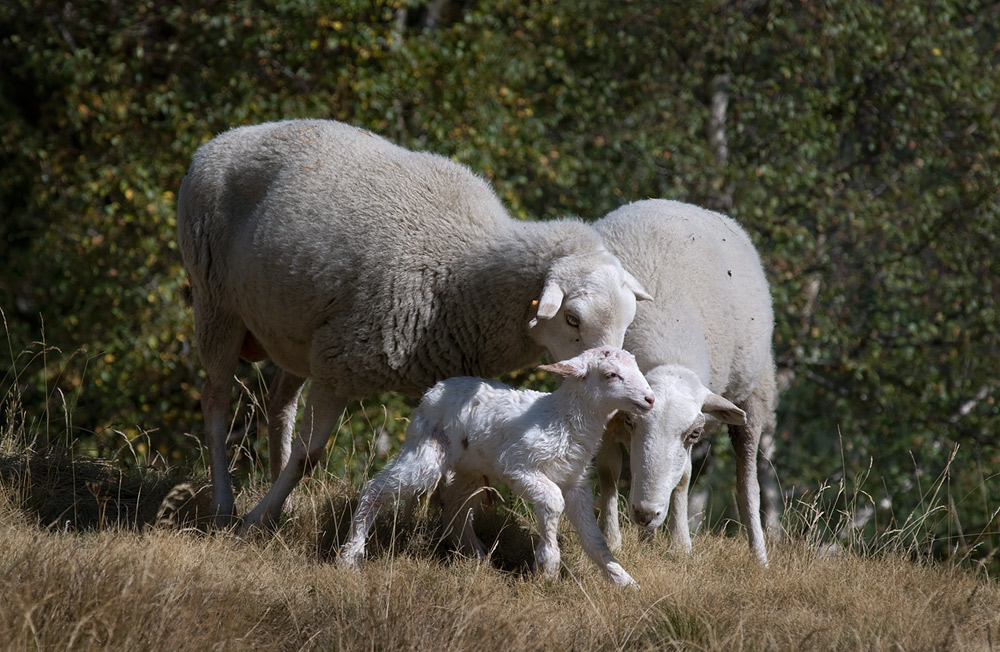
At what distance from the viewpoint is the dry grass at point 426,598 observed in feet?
9.11

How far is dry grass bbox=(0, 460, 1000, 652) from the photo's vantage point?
2777mm

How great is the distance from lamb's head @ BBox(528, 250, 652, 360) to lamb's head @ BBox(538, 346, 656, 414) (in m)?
0.26

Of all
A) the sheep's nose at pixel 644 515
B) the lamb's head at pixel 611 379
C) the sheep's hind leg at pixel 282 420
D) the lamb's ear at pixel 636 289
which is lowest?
the sheep's hind leg at pixel 282 420

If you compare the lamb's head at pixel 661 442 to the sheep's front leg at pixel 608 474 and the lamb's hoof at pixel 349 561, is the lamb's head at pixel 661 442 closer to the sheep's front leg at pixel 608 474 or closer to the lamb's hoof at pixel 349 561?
the sheep's front leg at pixel 608 474

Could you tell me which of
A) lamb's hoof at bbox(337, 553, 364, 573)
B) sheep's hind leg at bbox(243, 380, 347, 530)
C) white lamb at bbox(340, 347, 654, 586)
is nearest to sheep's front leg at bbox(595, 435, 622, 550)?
white lamb at bbox(340, 347, 654, 586)

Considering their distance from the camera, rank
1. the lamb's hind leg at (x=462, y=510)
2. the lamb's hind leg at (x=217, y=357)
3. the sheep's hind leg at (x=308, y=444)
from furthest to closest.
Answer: the lamb's hind leg at (x=217, y=357), the sheep's hind leg at (x=308, y=444), the lamb's hind leg at (x=462, y=510)

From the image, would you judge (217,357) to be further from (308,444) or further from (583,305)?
(583,305)

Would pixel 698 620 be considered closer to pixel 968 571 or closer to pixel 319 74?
pixel 968 571

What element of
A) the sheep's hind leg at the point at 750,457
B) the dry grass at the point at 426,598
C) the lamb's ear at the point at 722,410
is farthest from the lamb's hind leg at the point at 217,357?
the sheep's hind leg at the point at 750,457

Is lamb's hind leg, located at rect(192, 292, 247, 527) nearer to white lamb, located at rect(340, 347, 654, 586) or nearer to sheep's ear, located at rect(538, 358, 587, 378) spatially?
white lamb, located at rect(340, 347, 654, 586)

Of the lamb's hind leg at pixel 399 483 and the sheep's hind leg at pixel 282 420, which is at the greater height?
the lamb's hind leg at pixel 399 483

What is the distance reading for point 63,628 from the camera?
2.63 m

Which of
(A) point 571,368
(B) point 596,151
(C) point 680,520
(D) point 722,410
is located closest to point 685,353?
(D) point 722,410

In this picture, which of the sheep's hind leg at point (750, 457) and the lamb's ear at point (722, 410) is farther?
the sheep's hind leg at point (750, 457)
